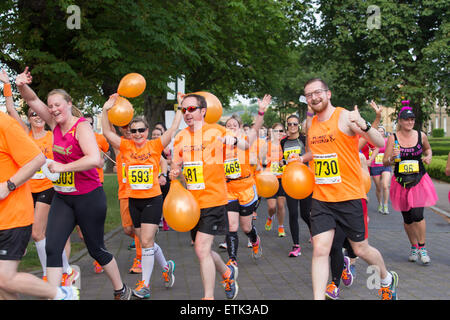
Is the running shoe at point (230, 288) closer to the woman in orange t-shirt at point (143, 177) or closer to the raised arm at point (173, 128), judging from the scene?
the woman in orange t-shirt at point (143, 177)

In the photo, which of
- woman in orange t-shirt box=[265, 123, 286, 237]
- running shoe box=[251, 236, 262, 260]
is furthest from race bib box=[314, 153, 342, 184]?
woman in orange t-shirt box=[265, 123, 286, 237]

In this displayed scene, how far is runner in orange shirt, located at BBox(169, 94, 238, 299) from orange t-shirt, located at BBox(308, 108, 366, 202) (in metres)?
0.86

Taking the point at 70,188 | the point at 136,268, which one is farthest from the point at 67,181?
the point at 136,268

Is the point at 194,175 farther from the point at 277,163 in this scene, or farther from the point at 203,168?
the point at 277,163

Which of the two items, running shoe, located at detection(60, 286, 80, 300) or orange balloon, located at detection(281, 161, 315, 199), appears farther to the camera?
orange balloon, located at detection(281, 161, 315, 199)

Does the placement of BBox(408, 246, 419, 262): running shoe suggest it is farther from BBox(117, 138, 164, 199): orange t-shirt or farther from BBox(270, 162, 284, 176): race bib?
BBox(117, 138, 164, 199): orange t-shirt

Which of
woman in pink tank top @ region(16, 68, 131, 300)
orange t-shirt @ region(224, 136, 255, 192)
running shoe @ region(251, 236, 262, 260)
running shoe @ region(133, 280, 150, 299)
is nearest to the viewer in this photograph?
woman in pink tank top @ region(16, 68, 131, 300)

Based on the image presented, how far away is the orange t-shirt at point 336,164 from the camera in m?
5.24

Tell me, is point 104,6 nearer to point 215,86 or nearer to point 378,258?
point 378,258

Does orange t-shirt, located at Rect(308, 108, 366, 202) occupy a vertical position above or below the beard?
below

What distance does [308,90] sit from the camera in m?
5.32

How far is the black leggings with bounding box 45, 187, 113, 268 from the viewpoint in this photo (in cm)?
510

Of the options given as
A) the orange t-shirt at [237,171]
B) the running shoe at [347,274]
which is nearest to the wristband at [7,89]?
the orange t-shirt at [237,171]

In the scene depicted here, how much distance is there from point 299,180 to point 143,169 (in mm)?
1921
